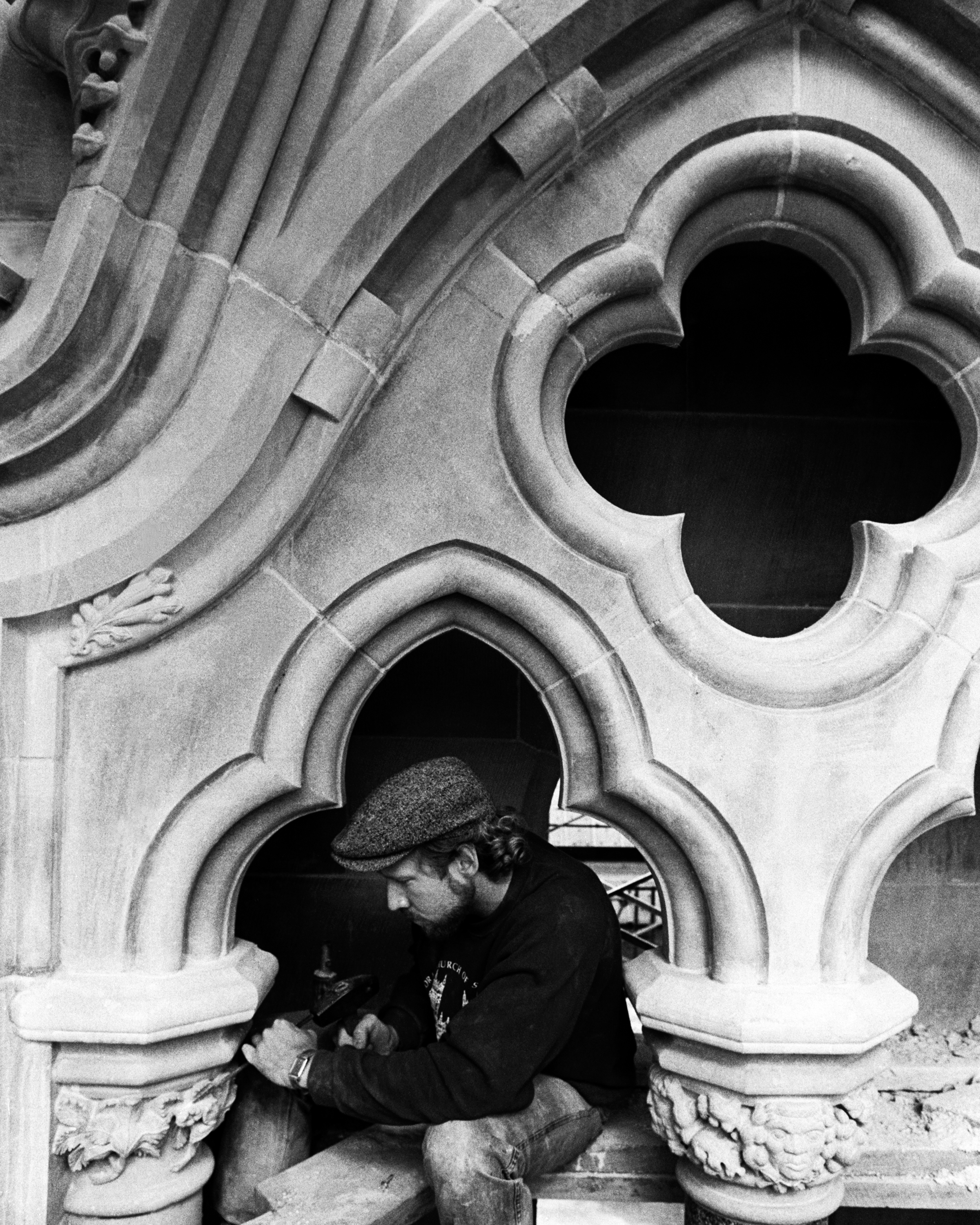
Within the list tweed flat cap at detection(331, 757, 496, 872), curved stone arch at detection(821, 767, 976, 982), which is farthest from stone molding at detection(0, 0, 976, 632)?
curved stone arch at detection(821, 767, 976, 982)

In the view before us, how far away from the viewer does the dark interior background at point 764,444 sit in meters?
3.45

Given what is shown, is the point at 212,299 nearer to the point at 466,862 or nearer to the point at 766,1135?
the point at 466,862

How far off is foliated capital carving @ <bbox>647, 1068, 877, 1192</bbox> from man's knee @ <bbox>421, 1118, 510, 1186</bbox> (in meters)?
0.42

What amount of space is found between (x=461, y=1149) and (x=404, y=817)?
2.32ft

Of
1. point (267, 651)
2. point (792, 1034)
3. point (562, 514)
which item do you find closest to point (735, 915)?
point (792, 1034)

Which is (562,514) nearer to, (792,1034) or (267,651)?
(267,651)

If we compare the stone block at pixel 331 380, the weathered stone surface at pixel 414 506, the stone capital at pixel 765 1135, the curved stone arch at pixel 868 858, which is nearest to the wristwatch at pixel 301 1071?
the weathered stone surface at pixel 414 506

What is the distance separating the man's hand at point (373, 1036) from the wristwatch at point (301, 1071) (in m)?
0.23

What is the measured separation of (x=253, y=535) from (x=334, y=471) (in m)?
0.24

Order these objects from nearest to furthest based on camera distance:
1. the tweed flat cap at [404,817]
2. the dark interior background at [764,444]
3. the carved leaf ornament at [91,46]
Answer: the carved leaf ornament at [91,46] → the tweed flat cap at [404,817] → the dark interior background at [764,444]

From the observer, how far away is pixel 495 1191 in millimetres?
2295

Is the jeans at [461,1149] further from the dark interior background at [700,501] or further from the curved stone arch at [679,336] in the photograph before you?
the curved stone arch at [679,336]

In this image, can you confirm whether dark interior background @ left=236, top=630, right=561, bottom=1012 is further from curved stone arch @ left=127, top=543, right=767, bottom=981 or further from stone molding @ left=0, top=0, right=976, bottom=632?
stone molding @ left=0, top=0, right=976, bottom=632

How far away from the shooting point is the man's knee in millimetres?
2295
